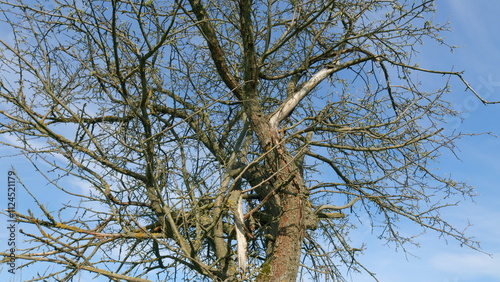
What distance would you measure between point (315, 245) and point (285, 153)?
2.25 metres

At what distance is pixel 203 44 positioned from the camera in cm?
931

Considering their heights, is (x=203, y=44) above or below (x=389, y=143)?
above

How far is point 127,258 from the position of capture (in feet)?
22.7

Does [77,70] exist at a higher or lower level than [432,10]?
lower

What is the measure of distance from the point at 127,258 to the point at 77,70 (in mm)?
2844

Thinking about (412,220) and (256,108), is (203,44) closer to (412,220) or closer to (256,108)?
(256,108)

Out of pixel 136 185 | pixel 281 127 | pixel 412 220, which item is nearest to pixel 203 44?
pixel 281 127

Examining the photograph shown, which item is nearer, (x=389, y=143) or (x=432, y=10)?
(x=432, y=10)

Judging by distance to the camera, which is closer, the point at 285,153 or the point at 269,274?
the point at 269,274

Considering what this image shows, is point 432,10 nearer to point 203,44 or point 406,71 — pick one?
point 406,71


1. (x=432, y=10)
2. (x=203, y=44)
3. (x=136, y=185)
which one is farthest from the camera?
(x=203, y=44)

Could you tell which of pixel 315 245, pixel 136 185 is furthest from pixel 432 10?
pixel 136 185

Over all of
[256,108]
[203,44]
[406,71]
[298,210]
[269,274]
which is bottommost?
[269,274]

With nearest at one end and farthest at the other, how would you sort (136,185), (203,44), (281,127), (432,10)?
(136,185) → (432,10) → (281,127) → (203,44)
